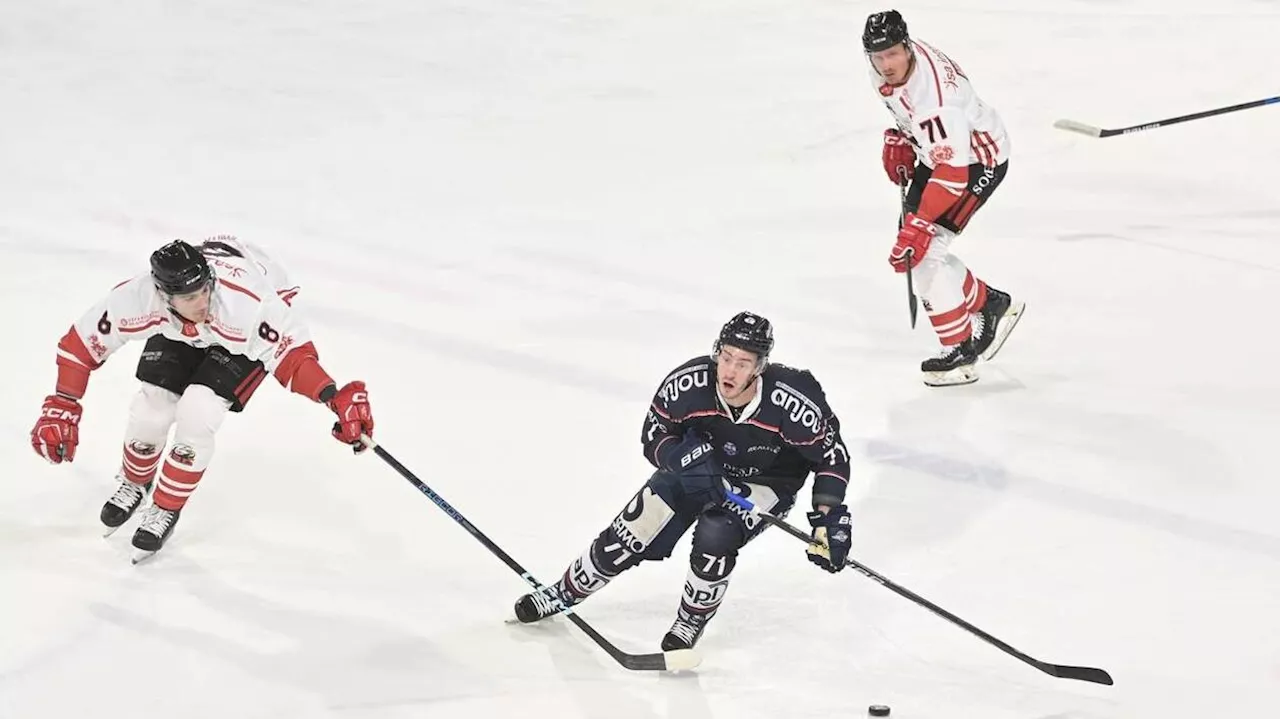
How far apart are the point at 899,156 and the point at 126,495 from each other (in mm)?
2489

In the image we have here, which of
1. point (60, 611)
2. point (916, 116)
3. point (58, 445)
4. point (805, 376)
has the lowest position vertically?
point (60, 611)

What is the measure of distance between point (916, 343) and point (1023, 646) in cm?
179

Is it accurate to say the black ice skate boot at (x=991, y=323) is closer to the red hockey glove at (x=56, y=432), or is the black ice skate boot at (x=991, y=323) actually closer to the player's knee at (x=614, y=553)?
the player's knee at (x=614, y=553)

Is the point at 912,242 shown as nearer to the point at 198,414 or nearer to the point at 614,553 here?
the point at 614,553

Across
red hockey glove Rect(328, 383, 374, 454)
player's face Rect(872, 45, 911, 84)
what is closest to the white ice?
red hockey glove Rect(328, 383, 374, 454)

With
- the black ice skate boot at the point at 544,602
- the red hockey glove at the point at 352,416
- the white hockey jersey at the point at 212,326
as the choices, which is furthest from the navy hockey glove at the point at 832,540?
the white hockey jersey at the point at 212,326

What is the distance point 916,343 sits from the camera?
17.1ft

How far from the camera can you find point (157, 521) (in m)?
3.93

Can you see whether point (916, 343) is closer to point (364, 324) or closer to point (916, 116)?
point (916, 116)

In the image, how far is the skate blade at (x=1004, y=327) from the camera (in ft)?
16.6

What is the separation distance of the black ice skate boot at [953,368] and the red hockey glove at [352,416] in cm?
193

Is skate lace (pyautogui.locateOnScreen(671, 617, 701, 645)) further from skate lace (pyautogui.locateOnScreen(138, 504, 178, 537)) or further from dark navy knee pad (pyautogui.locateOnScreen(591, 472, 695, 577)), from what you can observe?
skate lace (pyautogui.locateOnScreen(138, 504, 178, 537))

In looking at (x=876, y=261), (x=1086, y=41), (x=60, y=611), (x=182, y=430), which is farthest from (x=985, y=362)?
(x=1086, y=41)

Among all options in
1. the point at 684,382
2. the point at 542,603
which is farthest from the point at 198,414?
the point at 684,382
